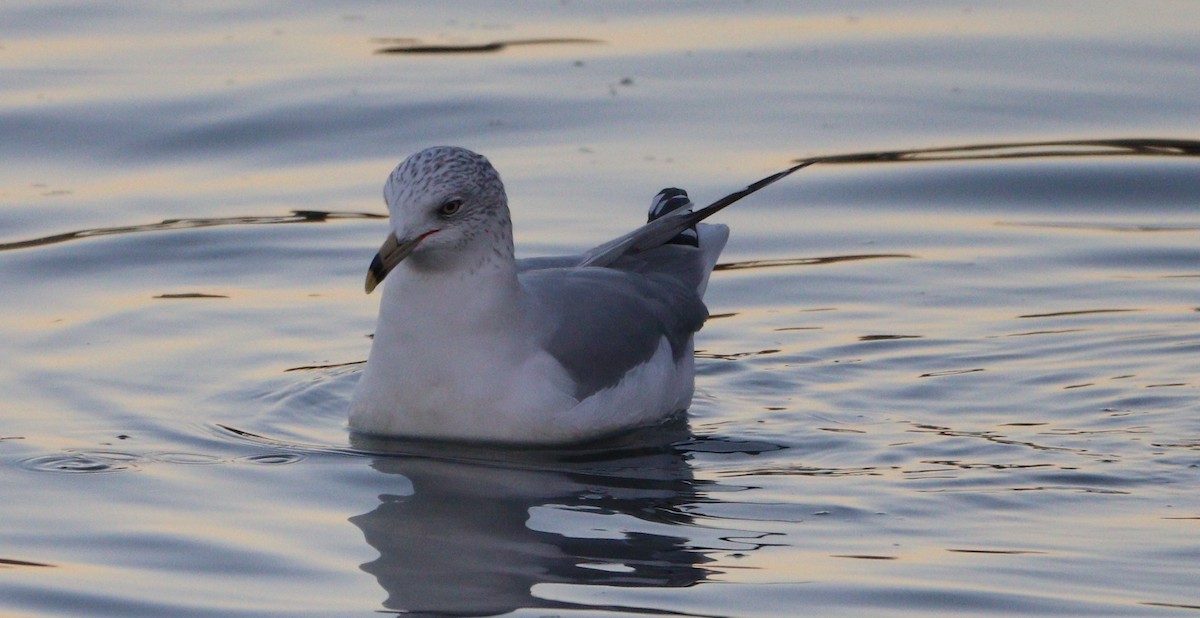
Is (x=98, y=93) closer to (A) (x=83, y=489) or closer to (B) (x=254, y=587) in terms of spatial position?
(A) (x=83, y=489)

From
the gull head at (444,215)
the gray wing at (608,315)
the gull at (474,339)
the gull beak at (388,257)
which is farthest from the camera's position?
the gray wing at (608,315)

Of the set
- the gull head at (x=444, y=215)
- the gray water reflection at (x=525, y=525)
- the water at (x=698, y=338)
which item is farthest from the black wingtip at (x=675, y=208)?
the gull head at (x=444, y=215)

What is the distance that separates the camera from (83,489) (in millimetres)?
7027

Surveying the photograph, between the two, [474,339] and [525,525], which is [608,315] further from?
[525,525]

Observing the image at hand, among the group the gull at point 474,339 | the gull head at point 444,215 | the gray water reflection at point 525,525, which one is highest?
the gull head at point 444,215

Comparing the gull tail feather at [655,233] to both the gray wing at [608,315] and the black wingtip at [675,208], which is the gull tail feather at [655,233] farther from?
the black wingtip at [675,208]

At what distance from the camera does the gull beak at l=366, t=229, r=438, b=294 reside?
22.9 ft

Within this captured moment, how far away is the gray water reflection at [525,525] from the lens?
20.3 ft

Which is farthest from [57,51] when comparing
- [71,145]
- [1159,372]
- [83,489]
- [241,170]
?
[1159,372]

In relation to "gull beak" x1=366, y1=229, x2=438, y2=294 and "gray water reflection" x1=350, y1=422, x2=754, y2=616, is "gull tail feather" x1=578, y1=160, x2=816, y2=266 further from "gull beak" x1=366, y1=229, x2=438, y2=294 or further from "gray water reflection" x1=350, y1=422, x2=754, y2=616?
"gull beak" x1=366, y1=229, x2=438, y2=294

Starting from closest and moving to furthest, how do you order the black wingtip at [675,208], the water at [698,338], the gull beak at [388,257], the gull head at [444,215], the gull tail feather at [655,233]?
the water at [698,338] < the gull beak at [388,257] < the gull head at [444,215] < the gull tail feather at [655,233] < the black wingtip at [675,208]

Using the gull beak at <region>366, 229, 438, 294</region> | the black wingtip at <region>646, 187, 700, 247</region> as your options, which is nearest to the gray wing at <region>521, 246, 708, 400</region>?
the black wingtip at <region>646, 187, 700, 247</region>

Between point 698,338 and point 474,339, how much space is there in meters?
2.05

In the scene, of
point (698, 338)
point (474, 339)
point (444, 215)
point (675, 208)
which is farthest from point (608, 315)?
point (698, 338)
